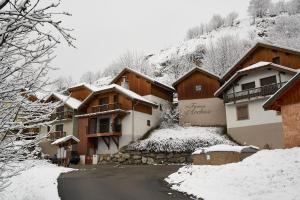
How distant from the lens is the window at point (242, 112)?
32.2 metres

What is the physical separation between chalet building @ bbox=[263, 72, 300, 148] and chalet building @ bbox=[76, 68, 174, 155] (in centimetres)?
1949

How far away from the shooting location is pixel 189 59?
224 feet

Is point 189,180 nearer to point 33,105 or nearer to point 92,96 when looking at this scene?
point 33,105

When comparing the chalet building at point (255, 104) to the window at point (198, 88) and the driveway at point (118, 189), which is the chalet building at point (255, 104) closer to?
the window at point (198, 88)

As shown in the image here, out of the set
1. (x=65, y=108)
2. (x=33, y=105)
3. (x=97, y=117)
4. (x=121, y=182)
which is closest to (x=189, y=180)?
(x=121, y=182)

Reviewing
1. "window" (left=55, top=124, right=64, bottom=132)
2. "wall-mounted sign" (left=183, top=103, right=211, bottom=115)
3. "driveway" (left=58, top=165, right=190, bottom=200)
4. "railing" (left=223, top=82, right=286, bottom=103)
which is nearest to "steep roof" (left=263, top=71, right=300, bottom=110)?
"driveway" (left=58, top=165, right=190, bottom=200)

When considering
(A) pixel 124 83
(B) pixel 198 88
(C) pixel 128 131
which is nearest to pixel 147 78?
(A) pixel 124 83

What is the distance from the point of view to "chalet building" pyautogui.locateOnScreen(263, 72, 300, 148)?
17.6 meters

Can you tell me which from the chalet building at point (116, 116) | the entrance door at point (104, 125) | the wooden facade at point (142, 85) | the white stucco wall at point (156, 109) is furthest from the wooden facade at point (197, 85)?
the entrance door at point (104, 125)

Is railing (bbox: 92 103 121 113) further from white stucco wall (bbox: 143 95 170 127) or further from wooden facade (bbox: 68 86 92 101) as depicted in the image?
wooden facade (bbox: 68 86 92 101)

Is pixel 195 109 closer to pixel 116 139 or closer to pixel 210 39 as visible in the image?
pixel 116 139

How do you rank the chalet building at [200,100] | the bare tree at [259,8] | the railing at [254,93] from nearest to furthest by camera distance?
the railing at [254,93], the chalet building at [200,100], the bare tree at [259,8]

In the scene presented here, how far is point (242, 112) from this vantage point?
32.5m

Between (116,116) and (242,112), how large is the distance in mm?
14227
